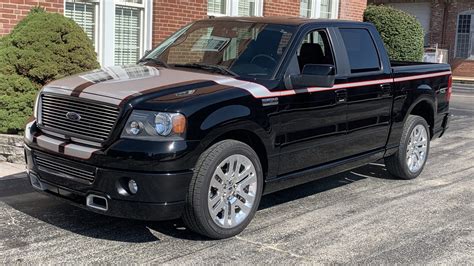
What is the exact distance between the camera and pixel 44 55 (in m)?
7.53

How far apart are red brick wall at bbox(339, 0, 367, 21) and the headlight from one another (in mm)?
11805

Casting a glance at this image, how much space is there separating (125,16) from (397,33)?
8.68 m

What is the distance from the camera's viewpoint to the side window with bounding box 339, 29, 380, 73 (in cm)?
611

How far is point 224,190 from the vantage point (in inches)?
185

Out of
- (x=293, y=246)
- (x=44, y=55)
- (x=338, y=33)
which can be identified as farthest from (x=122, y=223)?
(x=44, y=55)

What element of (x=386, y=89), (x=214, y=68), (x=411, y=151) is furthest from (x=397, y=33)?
(x=214, y=68)

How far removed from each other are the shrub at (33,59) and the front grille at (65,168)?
2.72 metres

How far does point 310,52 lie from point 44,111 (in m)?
2.61

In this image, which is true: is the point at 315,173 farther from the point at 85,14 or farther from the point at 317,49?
the point at 85,14

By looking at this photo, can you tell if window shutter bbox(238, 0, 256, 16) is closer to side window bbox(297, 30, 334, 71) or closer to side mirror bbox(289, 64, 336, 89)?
side window bbox(297, 30, 334, 71)

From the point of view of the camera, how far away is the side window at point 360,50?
20.0 feet

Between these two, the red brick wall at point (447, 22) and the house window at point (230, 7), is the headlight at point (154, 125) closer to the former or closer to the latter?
the house window at point (230, 7)

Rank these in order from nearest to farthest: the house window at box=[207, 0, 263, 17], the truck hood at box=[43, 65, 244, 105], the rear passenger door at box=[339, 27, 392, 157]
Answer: the truck hood at box=[43, 65, 244, 105]
the rear passenger door at box=[339, 27, 392, 157]
the house window at box=[207, 0, 263, 17]

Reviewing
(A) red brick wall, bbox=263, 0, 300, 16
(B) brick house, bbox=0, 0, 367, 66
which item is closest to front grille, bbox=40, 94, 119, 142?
(B) brick house, bbox=0, 0, 367, 66
